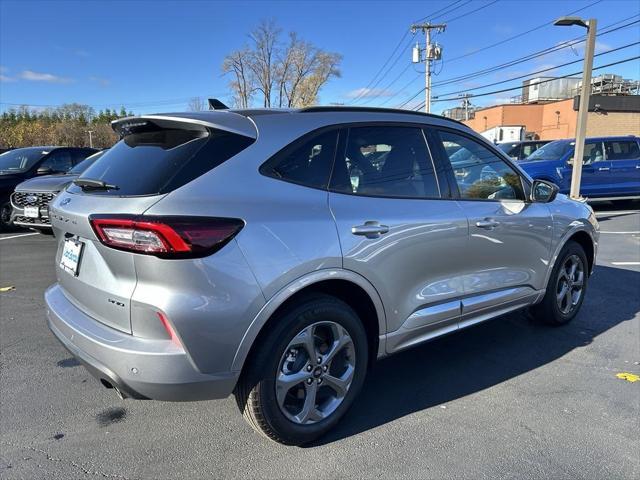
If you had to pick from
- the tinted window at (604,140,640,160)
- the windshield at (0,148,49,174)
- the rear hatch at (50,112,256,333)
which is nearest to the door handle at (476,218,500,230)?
the rear hatch at (50,112,256,333)

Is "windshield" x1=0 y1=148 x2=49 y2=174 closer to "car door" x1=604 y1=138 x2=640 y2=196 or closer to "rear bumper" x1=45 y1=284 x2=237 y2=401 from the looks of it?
"rear bumper" x1=45 y1=284 x2=237 y2=401

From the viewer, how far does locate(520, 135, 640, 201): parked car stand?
13211 millimetres

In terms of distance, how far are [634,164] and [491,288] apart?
1241 centimetres

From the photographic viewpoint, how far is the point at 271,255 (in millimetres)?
2369

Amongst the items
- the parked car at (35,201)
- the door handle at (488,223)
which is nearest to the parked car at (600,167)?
the door handle at (488,223)

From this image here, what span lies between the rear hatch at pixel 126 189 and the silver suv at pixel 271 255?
0.01 meters

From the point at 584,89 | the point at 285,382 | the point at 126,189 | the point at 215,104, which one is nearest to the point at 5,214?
the point at 215,104

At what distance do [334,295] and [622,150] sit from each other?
1389 cm

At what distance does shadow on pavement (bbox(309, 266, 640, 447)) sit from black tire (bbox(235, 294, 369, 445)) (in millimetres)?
187

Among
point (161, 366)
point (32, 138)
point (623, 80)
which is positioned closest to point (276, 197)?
point (161, 366)

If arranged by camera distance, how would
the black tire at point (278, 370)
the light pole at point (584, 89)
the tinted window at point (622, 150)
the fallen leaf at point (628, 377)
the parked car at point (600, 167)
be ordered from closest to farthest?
the black tire at point (278, 370), the fallen leaf at point (628, 377), the light pole at point (584, 89), the parked car at point (600, 167), the tinted window at point (622, 150)

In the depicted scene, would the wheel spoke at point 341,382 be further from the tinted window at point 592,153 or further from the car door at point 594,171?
the tinted window at point 592,153

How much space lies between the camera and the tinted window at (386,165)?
287 centimetres

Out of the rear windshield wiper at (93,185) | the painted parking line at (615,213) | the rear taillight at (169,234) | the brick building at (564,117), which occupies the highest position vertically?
the brick building at (564,117)
